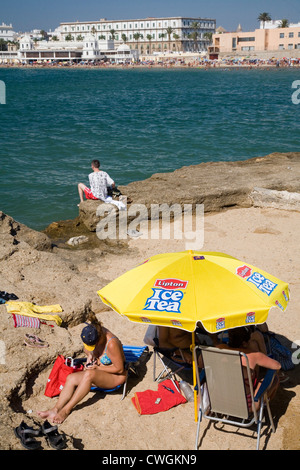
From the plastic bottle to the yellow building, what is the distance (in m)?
136

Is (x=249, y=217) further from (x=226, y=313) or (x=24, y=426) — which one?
(x=24, y=426)

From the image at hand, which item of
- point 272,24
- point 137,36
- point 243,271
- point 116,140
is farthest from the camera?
point 137,36

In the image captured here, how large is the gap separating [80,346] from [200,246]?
14.9ft

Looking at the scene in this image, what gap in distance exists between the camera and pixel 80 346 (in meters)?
6.01

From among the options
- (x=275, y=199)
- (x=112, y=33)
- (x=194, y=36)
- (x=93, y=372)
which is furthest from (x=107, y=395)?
(x=112, y=33)

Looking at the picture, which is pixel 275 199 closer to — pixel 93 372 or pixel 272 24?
pixel 93 372

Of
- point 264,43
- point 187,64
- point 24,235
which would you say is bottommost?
point 24,235

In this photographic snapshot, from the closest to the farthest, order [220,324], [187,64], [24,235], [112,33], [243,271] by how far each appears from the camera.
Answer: [220,324] → [243,271] → [24,235] → [187,64] → [112,33]

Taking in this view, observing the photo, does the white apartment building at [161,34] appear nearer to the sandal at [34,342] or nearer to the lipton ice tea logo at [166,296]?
the sandal at [34,342]

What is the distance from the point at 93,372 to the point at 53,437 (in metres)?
0.92

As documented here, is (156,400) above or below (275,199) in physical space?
below

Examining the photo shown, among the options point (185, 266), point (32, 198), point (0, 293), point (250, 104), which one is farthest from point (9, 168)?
point (250, 104)

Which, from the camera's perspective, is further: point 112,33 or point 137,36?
point 112,33

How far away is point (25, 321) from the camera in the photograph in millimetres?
6105
